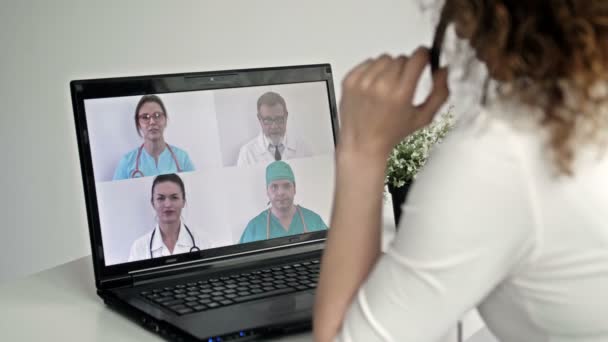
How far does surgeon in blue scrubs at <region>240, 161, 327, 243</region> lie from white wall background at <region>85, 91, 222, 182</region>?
0.09 meters

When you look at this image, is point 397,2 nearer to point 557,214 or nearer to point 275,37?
point 275,37

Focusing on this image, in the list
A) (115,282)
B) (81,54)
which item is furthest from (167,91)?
(81,54)

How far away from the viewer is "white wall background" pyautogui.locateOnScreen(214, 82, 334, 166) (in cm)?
111

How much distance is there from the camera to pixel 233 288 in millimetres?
956

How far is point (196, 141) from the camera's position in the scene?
109cm

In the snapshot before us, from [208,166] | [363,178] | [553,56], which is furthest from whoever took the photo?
[208,166]

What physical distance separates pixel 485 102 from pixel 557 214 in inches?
4.0

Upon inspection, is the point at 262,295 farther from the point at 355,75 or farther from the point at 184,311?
the point at 355,75

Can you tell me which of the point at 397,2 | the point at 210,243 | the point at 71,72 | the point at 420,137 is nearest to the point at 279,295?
the point at 210,243

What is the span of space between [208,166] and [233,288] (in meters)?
0.20

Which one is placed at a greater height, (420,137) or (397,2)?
(397,2)

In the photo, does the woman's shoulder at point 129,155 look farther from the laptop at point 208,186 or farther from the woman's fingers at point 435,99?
the woman's fingers at point 435,99

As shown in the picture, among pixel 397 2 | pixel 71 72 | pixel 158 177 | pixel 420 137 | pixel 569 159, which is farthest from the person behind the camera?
pixel 397 2

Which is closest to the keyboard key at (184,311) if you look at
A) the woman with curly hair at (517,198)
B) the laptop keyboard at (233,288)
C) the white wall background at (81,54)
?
the laptop keyboard at (233,288)
